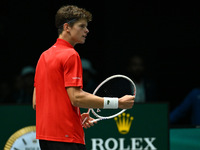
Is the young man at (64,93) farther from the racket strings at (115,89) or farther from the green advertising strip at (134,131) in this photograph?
the green advertising strip at (134,131)

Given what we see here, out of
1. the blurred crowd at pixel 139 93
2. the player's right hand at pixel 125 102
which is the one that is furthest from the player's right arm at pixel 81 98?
the blurred crowd at pixel 139 93

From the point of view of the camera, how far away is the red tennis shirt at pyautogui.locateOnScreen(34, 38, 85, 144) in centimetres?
305

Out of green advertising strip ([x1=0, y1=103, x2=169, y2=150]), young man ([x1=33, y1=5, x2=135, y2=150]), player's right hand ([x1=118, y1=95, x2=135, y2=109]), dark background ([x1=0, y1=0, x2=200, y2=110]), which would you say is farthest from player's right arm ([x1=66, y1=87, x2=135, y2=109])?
dark background ([x1=0, y1=0, x2=200, y2=110])

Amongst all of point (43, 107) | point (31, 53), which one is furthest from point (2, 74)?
point (43, 107)

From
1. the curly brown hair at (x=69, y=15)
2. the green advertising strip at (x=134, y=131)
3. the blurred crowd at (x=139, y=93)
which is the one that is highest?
the curly brown hair at (x=69, y=15)

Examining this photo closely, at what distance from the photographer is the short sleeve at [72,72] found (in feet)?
9.92

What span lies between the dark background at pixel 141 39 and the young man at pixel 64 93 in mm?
4407

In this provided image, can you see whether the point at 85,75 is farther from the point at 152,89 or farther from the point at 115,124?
the point at 115,124

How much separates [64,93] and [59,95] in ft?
0.12

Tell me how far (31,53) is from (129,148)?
3.10m

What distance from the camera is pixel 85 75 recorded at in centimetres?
625

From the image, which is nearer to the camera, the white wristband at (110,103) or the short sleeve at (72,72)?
the short sleeve at (72,72)

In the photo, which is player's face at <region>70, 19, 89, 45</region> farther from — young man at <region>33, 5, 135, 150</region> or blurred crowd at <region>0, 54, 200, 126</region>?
blurred crowd at <region>0, 54, 200, 126</region>

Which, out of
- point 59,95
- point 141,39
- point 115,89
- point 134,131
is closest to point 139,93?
point 134,131
